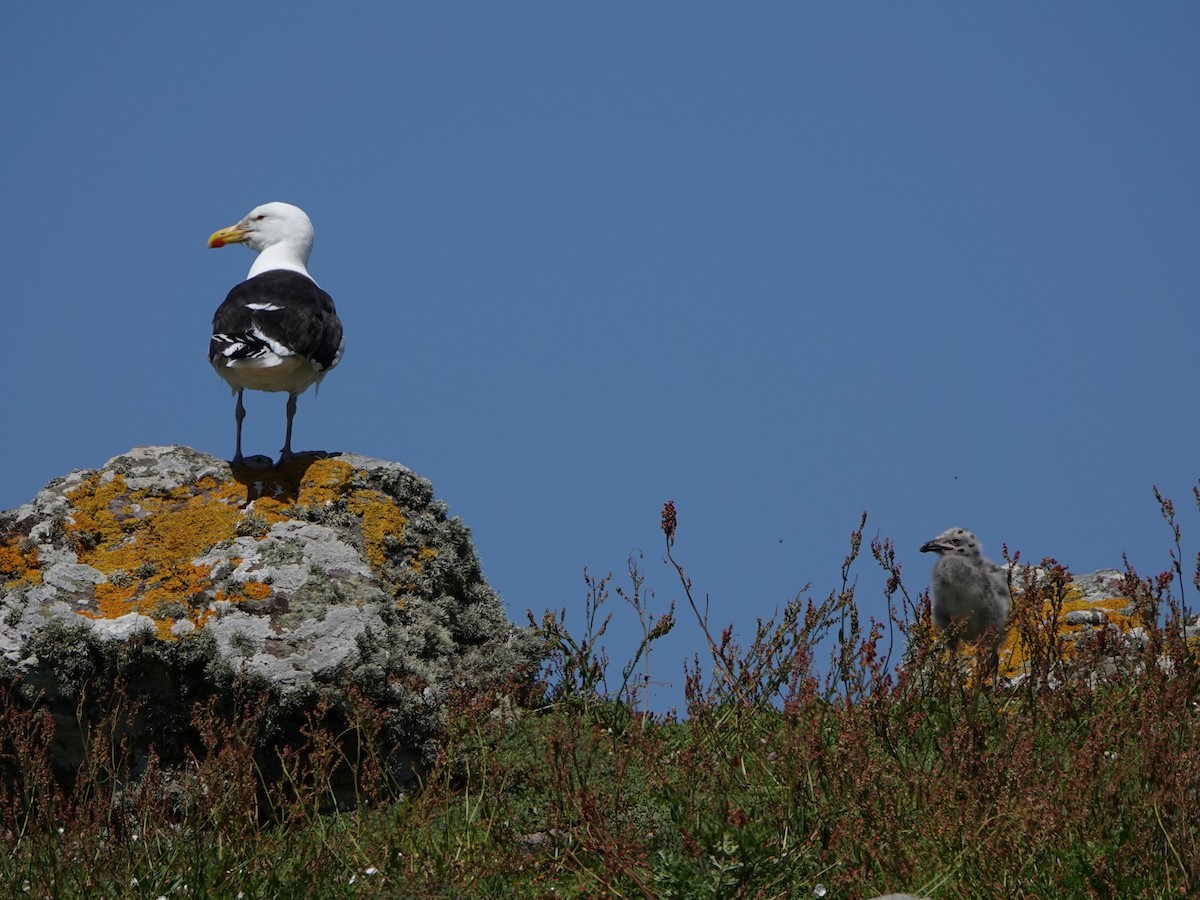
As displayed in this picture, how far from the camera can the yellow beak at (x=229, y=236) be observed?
12.4 m

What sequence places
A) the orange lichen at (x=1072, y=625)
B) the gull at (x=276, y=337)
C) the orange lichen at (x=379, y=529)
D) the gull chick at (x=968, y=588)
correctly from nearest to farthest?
the orange lichen at (x=379, y=529), the gull at (x=276, y=337), the gull chick at (x=968, y=588), the orange lichen at (x=1072, y=625)

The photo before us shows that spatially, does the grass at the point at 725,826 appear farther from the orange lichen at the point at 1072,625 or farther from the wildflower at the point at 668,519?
the orange lichen at the point at 1072,625

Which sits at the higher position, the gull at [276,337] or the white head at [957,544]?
the gull at [276,337]

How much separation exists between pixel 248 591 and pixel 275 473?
1.21 m

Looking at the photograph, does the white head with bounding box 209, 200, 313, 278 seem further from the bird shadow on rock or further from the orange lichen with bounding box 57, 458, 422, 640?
the orange lichen with bounding box 57, 458, 422, 640

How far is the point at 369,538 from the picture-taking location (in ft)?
29.1

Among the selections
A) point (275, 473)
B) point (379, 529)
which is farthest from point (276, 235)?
point (379, 529)

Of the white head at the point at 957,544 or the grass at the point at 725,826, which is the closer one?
the grass at the point at 725,826

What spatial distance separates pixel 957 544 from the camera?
11.2 metres

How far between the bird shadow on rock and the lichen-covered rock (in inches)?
0.6

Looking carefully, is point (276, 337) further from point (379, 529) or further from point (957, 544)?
point (957, 544)

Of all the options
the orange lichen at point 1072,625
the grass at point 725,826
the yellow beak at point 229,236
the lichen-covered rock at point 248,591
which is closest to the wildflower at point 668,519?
the grass at point 725,826

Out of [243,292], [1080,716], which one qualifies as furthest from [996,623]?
[243,292]

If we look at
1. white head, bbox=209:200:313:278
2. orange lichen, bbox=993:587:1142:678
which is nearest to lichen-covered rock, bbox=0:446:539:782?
white head, bbox=209:200:313:278
